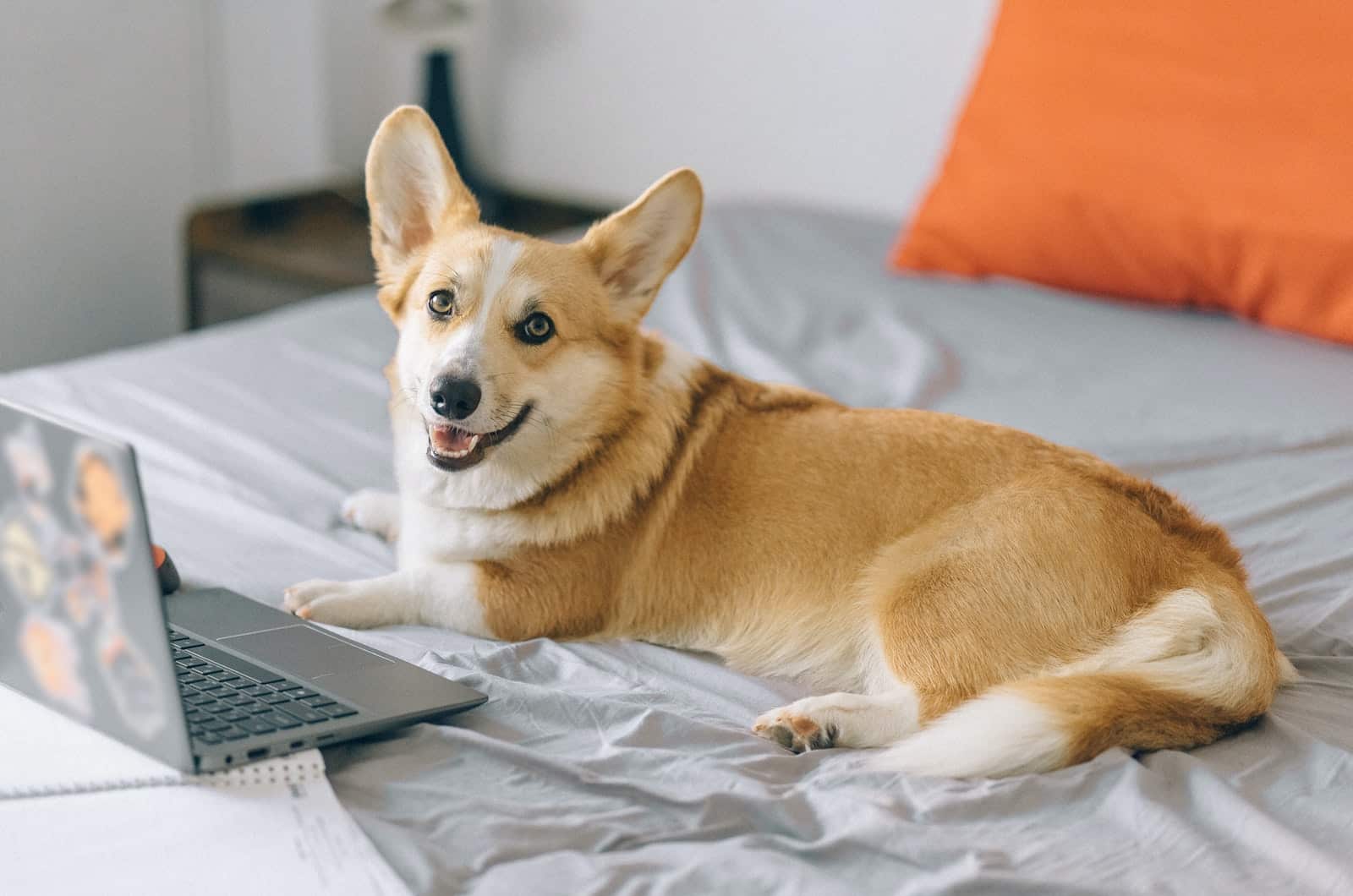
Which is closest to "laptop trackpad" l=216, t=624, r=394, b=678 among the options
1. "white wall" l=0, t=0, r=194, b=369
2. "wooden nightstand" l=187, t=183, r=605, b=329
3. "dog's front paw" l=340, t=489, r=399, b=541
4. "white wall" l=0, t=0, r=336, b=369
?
"dog's front paw" l=340, t=489, r=399, b=541

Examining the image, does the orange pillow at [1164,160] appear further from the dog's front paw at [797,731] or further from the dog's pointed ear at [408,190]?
the dog's front paw at [797,731]

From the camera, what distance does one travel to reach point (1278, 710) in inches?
50.6

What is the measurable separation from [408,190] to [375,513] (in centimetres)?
42

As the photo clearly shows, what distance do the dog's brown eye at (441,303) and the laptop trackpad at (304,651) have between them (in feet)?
1.30

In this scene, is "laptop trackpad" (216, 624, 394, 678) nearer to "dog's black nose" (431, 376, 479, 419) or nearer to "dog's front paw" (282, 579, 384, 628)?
"dog's front paw" (282, 579, 384, 628)

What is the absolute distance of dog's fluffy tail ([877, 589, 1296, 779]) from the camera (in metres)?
1.13

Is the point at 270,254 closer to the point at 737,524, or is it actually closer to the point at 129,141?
the point at 129,141

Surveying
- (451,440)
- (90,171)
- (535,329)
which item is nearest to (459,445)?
(451,440)

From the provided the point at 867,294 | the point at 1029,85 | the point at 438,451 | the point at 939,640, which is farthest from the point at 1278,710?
the point at 1029,85

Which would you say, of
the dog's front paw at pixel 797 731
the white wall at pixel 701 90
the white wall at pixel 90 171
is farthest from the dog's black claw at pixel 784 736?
the white wall at pixel 90 171

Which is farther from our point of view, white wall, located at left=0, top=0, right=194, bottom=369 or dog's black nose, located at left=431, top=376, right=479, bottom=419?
white wall, located at left=0, top=0, right=194, bottom=369

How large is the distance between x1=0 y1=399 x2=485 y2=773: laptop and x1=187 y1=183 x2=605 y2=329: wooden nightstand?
1934 millimetres

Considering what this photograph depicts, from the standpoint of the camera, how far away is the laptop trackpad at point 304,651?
1.24 meters

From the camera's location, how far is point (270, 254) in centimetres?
312
